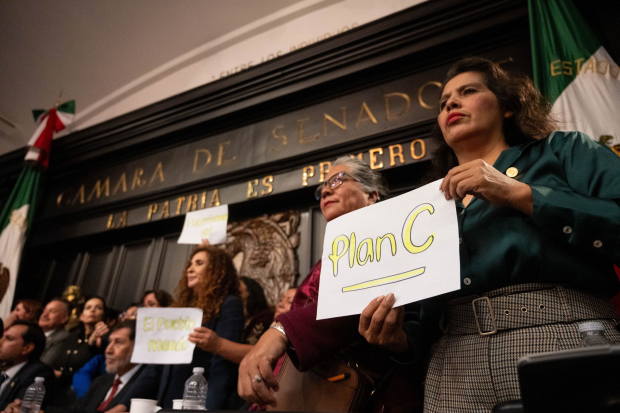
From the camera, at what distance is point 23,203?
5.07 metres

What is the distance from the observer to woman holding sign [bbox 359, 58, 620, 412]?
90 cm

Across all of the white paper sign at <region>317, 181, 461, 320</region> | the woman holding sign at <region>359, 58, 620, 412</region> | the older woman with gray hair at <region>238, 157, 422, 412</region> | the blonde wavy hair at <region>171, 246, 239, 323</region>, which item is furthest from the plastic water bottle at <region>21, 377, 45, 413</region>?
the woman holding sign at <region>359, 58, 620, 412</region>

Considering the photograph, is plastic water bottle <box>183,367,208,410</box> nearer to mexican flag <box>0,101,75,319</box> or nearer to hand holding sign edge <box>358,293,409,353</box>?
hand holding sign edge <box>358,293,409,353</box>

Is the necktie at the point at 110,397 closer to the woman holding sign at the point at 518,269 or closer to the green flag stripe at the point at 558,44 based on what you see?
the woman holding sign at the point at 518,269

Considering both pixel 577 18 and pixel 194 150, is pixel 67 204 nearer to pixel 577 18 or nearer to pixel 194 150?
pixel 194 150

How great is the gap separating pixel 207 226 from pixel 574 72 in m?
2.55

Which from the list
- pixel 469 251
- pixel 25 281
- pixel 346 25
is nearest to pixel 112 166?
pixel 25 281

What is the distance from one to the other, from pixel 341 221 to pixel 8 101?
742 centimetres

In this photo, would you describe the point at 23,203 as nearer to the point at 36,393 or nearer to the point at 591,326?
the point at 36,393

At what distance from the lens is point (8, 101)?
6.64 m

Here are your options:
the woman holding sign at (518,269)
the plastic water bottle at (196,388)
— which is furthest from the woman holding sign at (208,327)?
the woman holding sign at (518,269)

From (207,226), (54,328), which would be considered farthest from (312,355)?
(54,328)

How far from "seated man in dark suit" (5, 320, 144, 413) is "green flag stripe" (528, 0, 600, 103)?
3.08 metres

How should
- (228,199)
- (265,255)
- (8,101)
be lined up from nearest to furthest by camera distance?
1. (265,255)
2. (228,199)
3. (8,101)
